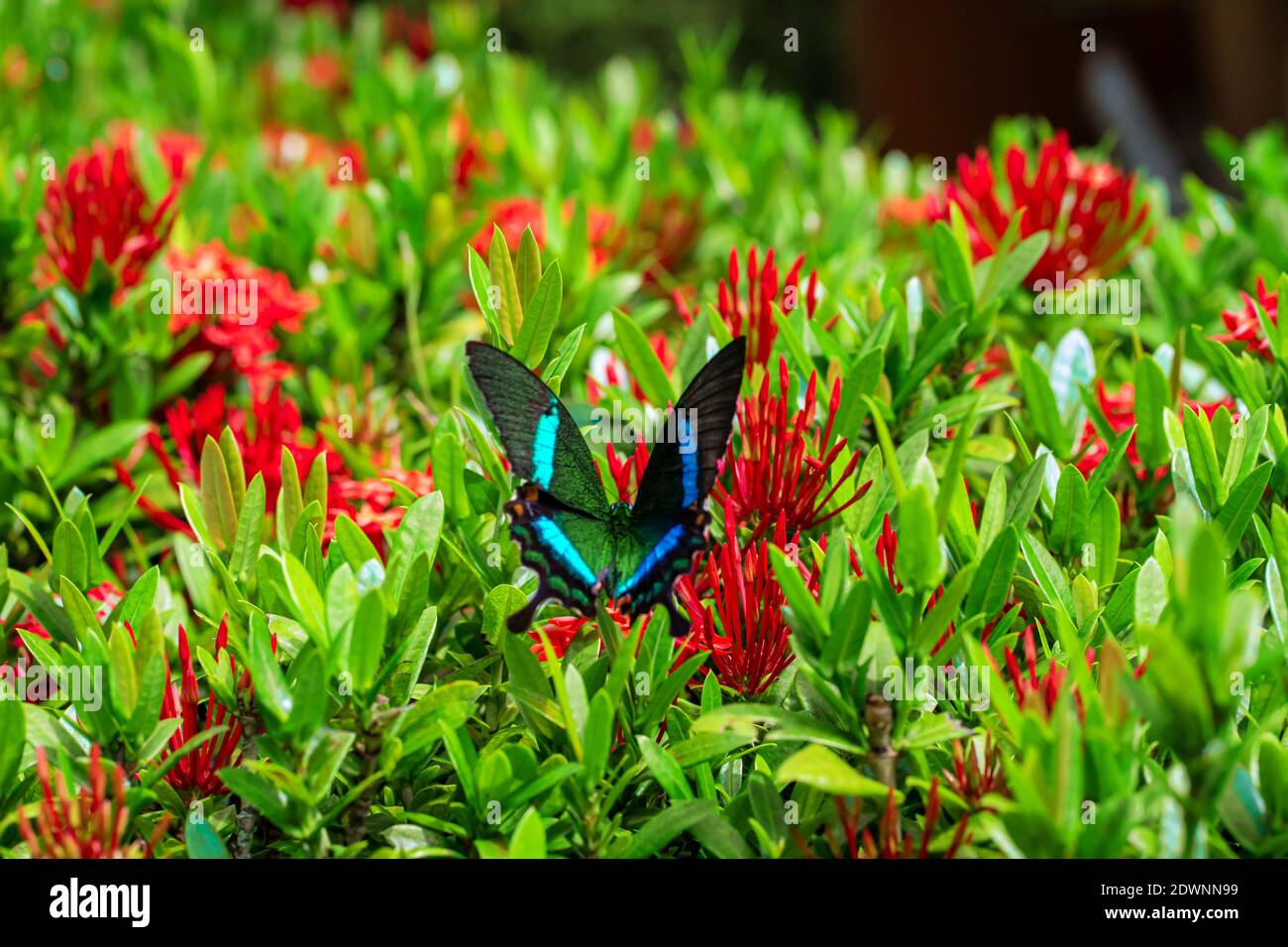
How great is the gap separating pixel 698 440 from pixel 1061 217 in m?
1.34

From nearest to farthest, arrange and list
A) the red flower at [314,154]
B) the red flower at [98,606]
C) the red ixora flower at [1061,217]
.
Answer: the red flower at [98,606] → the red ixora flower at [1061,217] → the red flower at [314,154]

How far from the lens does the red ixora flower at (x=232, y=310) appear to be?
2.16 meters

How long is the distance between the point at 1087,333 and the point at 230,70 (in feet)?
10.00

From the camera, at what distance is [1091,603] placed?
4.91 feet

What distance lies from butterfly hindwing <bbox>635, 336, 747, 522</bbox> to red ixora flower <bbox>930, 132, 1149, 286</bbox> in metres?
1.08

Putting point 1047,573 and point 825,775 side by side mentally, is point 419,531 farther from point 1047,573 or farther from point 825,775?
point 1047,573

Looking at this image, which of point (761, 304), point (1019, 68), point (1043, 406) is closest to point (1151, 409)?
point (1043, 406)

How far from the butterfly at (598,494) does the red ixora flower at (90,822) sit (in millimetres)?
451

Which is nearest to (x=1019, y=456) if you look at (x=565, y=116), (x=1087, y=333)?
(x=1087, y=333)

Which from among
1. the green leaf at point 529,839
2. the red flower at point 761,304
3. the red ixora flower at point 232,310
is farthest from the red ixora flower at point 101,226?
the green leaf at point 529,839

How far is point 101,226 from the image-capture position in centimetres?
224

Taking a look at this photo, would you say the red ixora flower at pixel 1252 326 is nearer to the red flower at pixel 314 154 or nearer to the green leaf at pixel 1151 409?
the green leaf at pixel 1151 409

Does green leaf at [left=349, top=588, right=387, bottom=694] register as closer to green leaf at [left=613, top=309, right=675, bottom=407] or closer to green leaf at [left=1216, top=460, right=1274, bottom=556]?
green leaf at [left=613, top=309, right=675, bottom=407]
